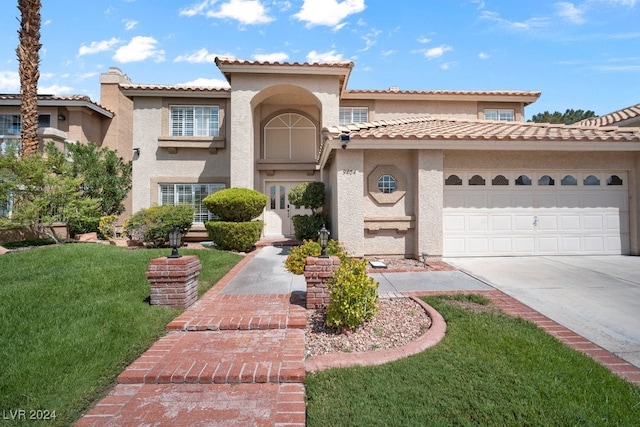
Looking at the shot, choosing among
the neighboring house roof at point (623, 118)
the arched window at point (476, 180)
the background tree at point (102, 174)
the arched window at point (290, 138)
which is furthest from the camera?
the arched window at point (290, 138)

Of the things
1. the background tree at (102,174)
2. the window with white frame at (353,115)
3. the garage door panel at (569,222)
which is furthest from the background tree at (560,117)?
the background tree at (102,174)

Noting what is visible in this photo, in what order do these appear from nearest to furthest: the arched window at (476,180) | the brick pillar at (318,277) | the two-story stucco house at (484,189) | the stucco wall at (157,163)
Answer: the brick pillar at (318,277)
the two-story stucco house at (484,189)
the arched window at (476,180)
the stucco wall at (157,163)

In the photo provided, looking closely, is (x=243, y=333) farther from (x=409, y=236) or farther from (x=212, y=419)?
(x=409, y=236)

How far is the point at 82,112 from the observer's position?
1625 cm

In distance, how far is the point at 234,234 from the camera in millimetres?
10969

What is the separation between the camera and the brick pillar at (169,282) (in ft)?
16.8

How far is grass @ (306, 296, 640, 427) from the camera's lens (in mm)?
2579

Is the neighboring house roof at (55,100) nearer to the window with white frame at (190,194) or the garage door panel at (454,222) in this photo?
the window with white frame at (190,194)

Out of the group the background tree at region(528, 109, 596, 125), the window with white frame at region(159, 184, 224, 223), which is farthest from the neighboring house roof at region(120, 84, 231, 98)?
the background tree at region(528, 109, 596, 125)

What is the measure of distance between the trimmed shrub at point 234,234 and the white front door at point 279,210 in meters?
3.80

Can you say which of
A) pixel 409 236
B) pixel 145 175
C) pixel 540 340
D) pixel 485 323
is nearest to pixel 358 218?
pixel 409 236

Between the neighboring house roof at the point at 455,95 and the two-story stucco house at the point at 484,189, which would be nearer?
the two-story stucco house at the point at 484,189

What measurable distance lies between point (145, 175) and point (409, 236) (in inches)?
496

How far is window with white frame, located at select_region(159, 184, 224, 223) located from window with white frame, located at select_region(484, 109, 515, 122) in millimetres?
14276
